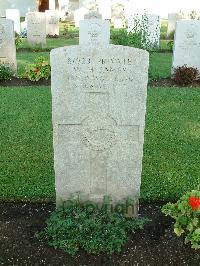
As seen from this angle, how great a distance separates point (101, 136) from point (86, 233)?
94 cm

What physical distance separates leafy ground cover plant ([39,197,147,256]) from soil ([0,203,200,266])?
0.22ft

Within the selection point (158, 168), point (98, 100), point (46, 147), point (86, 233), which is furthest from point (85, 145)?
point (46, 147)

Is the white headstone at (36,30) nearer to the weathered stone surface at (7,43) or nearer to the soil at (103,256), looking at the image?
the weathered stone surface at (7,43)

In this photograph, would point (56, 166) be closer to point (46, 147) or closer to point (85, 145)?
point (85, 145)

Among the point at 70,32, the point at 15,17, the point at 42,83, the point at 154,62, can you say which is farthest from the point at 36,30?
the point at 42,83

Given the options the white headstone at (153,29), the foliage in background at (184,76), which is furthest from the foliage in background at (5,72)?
the white headstone at (153,29)

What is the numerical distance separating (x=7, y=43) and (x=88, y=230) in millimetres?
7422

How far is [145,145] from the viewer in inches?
247

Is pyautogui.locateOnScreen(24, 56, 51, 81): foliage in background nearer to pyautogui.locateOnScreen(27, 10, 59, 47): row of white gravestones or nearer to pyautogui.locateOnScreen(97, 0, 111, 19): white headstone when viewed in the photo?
pyautogui.locateOnScreen(27, 10, 59, 47): row of white gravestones

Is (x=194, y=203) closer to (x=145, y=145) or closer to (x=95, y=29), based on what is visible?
(x=145, y=145)

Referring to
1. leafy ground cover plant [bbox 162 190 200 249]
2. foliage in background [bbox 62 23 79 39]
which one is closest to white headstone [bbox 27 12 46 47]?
foliage in background [bbox 62 23 79 39]

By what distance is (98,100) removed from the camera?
3.73m

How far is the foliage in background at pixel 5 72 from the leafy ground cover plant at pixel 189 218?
7.13 meters

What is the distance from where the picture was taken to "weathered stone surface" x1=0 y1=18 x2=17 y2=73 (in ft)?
32.3
